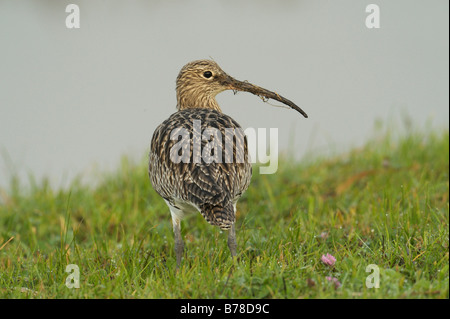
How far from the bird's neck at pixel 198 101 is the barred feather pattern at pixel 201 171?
0.32 meters

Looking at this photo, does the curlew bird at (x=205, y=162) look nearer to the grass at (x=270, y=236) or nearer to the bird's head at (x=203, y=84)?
the bird's head at (x=203, y=84)

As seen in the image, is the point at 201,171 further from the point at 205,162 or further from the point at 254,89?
the point at 254,89

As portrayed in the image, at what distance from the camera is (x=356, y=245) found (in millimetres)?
5891

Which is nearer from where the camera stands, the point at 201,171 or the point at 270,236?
the point at 201,171

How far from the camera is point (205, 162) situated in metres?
5.50

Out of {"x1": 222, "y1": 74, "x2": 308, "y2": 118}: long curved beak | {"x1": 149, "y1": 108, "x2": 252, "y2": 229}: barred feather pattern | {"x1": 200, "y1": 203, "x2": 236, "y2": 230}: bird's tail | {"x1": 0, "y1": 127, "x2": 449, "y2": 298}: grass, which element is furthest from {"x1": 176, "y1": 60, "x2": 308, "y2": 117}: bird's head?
{"x1": 200, "y1": 203, "x2": 236, "y2": 230}: bird's tail

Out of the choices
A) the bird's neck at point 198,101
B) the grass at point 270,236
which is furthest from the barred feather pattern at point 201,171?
the grass at point 270,236

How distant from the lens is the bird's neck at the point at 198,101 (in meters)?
6.56

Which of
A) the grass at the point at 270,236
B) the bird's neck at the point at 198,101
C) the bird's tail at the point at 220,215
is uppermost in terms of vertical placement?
the bird's neck at the point at 198,101

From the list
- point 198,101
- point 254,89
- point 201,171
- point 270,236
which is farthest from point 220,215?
point 198,101

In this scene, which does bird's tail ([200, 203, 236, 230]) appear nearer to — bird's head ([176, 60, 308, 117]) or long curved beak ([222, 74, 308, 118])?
long curved beak ([222, 74, 308, 118])

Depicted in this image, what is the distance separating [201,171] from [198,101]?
1.33 metres
